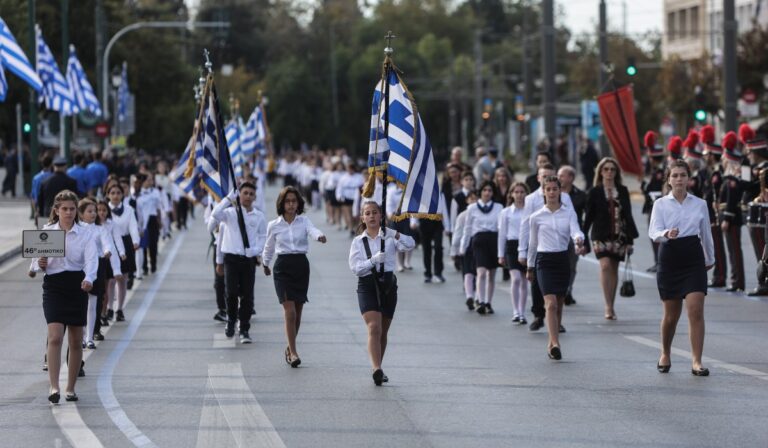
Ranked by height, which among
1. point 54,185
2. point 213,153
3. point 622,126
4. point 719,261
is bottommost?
point 719,261

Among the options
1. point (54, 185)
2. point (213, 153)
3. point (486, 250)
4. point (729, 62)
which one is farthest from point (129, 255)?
point (729, 62)

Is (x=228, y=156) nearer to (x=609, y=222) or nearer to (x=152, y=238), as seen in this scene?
(x=609, y=222)

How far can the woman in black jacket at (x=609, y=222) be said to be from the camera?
17469 mm

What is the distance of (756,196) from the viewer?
2038 cm

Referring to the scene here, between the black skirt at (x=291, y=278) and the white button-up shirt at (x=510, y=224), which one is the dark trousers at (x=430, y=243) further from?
the black skirt at (x=291, y=278)

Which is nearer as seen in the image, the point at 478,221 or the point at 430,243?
the point at 478,221

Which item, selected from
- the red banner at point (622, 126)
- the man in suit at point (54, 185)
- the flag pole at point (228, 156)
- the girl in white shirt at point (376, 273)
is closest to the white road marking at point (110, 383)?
the flag pole at point (228, 156)

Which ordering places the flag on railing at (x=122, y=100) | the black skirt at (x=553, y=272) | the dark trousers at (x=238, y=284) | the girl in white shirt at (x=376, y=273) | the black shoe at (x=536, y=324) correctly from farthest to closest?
the flag on railing at (x=122, y=100) → the black shoe at (x=536, y=324) → the dark trousers at (x=238, y=284) → the black skirt at (x=553, y=272) → the girl in white shirt at (x=376, y=273)

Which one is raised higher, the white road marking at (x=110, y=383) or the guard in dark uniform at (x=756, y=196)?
the guard in dark uniform at (x=756, y=196)

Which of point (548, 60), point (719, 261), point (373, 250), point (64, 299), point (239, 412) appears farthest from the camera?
point (548, 60)

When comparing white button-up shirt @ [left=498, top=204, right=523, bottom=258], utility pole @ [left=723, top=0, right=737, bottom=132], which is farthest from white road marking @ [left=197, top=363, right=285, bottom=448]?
utility pole @ [left=723, top=0, right=737, bottom=132]

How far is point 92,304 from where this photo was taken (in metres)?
15.1

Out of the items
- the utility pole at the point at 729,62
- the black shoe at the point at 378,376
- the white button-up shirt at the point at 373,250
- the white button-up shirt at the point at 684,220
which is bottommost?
the black shoe at the point at 378,376

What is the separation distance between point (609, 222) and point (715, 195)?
4.47 m
